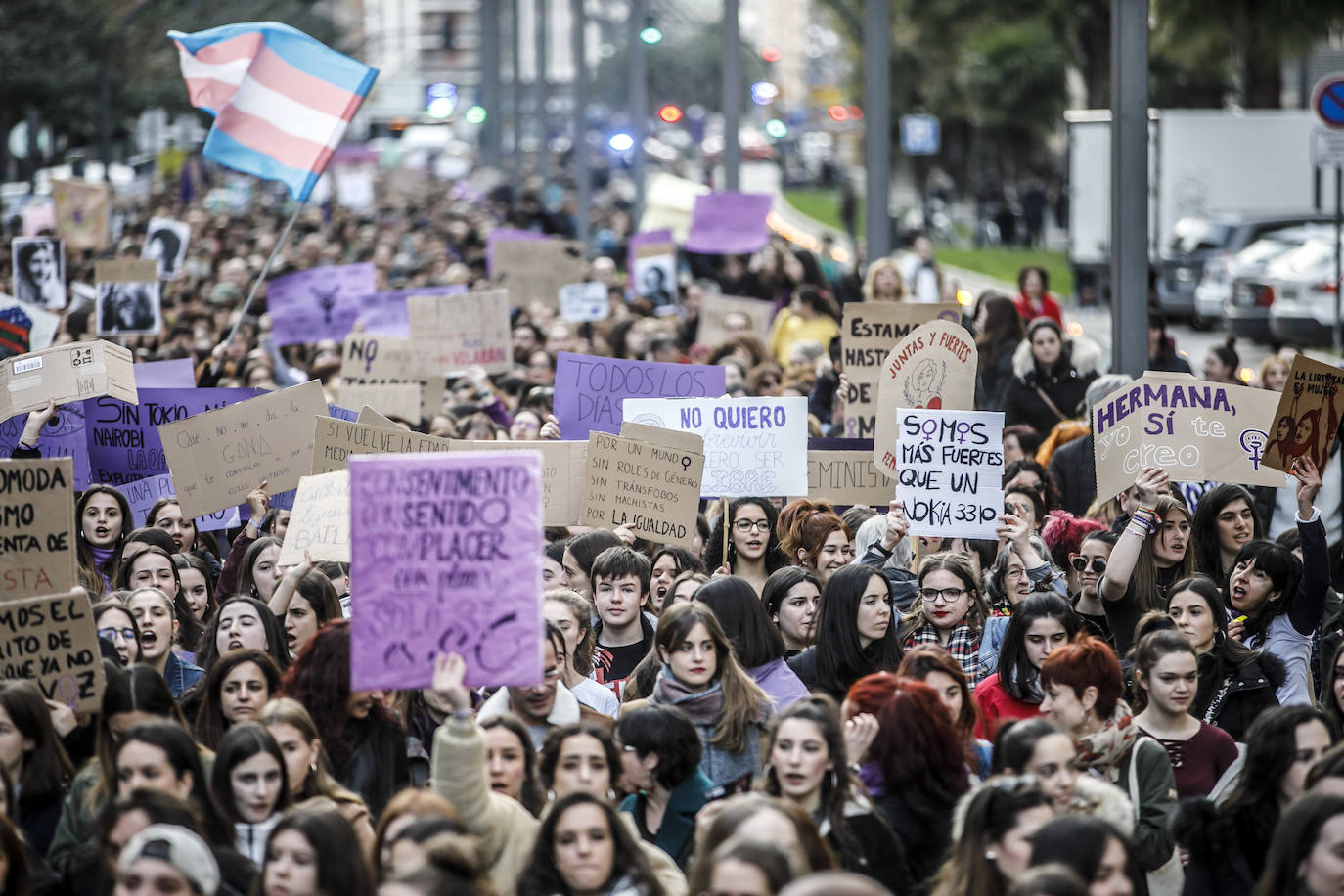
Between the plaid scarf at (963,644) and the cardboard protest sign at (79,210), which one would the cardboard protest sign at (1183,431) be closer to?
the plaid scarf at (963,644)

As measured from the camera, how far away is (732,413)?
9.62 m

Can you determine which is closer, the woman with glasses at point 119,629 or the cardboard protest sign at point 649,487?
the woman with glasses at point 119,629

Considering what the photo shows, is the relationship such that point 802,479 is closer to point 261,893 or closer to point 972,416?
point 972,416

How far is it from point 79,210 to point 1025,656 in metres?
17.1

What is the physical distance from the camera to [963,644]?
7477 millimetres

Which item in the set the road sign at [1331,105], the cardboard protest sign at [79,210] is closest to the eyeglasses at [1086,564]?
the road sign at [1331,105]

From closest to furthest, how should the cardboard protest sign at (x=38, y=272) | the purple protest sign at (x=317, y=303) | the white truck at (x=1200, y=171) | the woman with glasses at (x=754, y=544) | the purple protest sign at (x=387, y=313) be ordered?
the woman with glasses at (x=754, y=544) → the purple protest sign at (x=317, y=303) → the cardboard protest sign at (x=38, y=272) → the purple protest sign at (x=387, y=313) → the white truck at (x=1200, y=171)

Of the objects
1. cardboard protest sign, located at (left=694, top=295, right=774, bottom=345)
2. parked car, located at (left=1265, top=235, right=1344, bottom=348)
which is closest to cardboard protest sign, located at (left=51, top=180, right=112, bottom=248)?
cardboard protest sign, located at (left=694, top=295, right=774, bottom=345)

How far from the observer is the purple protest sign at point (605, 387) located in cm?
1089

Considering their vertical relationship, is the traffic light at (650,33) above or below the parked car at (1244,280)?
above

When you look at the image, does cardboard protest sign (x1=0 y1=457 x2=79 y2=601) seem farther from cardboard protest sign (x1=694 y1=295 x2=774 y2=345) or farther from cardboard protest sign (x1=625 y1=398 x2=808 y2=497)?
cardboard protest sign (x1=694 y1=295 x2=774 y2=345)

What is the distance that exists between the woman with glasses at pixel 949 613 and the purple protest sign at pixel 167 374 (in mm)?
5683

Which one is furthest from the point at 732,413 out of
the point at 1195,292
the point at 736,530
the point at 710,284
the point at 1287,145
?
the point at 1287,145

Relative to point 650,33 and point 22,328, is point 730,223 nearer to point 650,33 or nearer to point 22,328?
point 650,33
